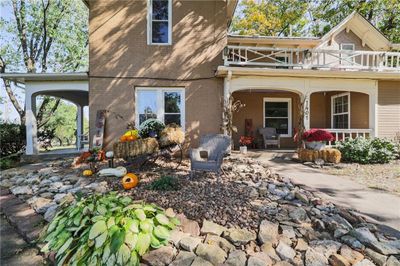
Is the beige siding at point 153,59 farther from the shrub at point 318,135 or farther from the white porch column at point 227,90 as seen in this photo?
the shrub at point 318,135

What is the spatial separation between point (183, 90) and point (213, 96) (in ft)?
3.45

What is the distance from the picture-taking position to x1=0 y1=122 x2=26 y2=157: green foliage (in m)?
9.80

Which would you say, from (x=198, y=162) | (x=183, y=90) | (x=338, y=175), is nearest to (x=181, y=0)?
(x=183, y=90)

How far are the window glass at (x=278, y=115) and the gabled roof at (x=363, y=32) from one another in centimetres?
338

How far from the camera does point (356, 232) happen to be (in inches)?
127

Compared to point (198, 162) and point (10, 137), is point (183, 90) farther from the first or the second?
point (10, 137)

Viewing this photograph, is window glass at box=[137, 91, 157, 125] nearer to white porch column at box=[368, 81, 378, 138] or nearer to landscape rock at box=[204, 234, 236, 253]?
landscape rock at box=[204, 234, 236, 253]

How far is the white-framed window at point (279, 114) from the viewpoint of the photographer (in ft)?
38.7

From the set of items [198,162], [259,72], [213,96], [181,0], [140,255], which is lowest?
[140,255]

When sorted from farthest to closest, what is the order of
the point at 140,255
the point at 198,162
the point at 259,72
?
1. the point at 259,72
2. the point at 198,162
3. the point at 140,255

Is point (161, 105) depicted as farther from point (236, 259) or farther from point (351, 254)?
point (351, 254)

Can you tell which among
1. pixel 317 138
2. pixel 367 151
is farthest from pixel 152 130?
pixel 367 151

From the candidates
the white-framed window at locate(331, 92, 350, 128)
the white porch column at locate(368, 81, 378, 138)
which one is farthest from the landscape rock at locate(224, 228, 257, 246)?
the white-framed window at locate(331, 92, 350, 128)

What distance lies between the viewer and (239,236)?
127 inches
